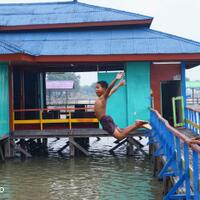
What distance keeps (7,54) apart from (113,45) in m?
3.98

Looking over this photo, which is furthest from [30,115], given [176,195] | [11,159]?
[176,195]

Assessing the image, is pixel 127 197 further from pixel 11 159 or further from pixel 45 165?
pixel 11 159

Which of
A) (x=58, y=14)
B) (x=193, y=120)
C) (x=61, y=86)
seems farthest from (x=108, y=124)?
(x=61, y=86)

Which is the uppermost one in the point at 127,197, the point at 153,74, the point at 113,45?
the point at 113,45

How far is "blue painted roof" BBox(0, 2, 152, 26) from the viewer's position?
57.1ft

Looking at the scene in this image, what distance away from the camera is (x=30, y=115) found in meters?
20.4

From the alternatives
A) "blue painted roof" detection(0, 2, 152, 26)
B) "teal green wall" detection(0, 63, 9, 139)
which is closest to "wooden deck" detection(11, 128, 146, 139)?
"teal green wall" detection(0, 63, 9, 139)

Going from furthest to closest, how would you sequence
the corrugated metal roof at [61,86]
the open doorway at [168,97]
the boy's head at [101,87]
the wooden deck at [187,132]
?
the corrugated metal roof at [61,86], the open doorway at [168,97], the wooden deck at [187,132], the boy's head at [101,87]

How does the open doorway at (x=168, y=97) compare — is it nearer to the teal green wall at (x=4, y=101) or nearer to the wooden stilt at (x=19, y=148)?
the wooden stilt at (x=19, y=148)

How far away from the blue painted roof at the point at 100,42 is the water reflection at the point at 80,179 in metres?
3.86

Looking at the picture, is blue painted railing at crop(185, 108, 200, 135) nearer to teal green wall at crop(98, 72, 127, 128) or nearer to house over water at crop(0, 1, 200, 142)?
house over water at crop(0, 1, 200, 142)

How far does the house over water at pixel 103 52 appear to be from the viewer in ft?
50.6

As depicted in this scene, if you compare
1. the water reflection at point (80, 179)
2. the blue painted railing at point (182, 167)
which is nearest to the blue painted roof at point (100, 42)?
the water reflection at point (80, 179)

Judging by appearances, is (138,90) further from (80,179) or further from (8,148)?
(8,148)
